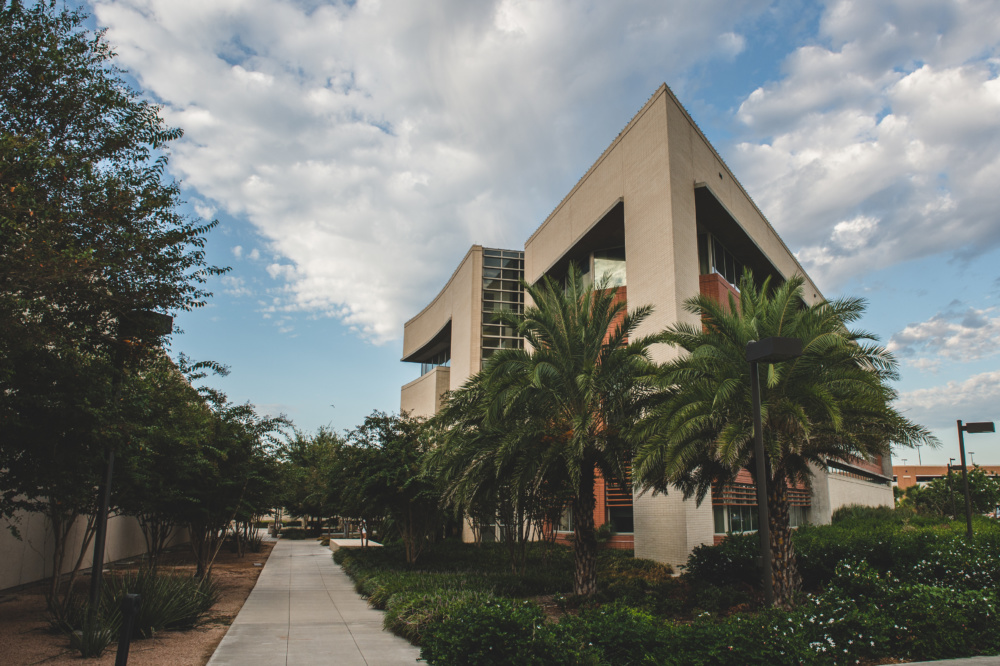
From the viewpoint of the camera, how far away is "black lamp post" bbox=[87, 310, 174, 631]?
31.0ft

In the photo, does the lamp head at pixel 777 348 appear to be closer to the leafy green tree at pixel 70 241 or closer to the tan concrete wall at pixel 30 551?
the leafy green tree at pixel 70 241

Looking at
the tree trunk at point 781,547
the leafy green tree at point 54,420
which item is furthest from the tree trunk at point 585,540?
the leafy green tree at point 54,420

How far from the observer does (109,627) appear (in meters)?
9.75

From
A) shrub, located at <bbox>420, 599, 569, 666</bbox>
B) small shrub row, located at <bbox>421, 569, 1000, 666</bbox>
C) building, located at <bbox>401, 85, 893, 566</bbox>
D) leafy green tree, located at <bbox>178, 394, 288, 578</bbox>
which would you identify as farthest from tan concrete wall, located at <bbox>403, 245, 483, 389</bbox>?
shrub, located at <bbox>420, 599, 569, 666</bbox>

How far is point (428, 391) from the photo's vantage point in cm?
4584

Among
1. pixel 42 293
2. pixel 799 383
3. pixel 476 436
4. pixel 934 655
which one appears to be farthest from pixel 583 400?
pixel 42 293

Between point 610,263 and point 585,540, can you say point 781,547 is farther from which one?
point 610,263

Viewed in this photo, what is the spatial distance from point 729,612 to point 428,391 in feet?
111

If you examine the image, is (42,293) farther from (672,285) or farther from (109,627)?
(672,285)

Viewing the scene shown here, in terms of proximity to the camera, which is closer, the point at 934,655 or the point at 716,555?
the point at 934,655

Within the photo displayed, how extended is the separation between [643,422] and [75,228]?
36.1ft

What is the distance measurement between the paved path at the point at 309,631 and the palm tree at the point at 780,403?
619cm

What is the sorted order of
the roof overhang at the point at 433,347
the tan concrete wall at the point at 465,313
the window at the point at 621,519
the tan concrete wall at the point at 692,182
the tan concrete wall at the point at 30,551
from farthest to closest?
the roof overhang at the point at 433,347
the tan concrete wall at the point at 465,313
the window at the point at 621,519
the tan concrete wall at the point at 692,182
the tan concrete wall at the point at 30,551

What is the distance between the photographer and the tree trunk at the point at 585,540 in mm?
15195
